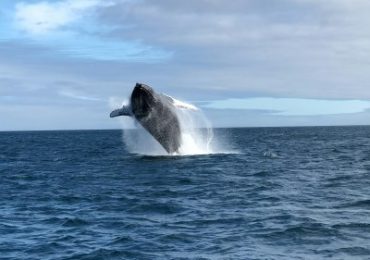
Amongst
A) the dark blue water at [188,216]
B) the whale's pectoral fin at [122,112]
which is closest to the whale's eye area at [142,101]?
the whale's pectoral fin at [122,112]

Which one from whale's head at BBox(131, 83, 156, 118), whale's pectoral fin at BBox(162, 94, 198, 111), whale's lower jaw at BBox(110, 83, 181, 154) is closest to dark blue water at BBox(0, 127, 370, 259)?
whale's lower jaw at BBox(110, 83, 181, 154)

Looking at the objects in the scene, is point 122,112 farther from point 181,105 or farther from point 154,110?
point 181,105

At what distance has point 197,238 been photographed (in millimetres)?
15422

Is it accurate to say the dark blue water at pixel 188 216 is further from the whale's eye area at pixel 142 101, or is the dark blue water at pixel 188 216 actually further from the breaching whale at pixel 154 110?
the whale's eye area at pixel 142 101

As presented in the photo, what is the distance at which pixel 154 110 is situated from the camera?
33094 mm

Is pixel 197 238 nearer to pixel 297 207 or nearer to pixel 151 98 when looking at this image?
pixel 297 207

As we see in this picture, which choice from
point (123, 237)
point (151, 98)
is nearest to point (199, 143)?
point (151, 98)

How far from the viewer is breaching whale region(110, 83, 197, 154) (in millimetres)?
31703

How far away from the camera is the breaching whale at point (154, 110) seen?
31703 mm

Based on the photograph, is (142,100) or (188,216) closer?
(188,216)

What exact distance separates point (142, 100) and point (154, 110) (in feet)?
5.07

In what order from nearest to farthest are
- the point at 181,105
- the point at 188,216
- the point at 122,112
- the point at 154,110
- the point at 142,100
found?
the point at 188,216 < the point at 142,100 < the point at 122,112 < the point at 154,110 < the point at 181,105

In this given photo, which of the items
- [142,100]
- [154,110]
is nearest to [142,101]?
[142,100]

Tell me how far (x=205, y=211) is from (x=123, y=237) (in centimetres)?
443
